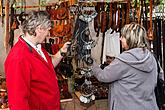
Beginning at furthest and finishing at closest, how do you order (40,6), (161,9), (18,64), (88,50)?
1. (161,9)
2. (40,6)
3. (88,50)
4. (18,64)

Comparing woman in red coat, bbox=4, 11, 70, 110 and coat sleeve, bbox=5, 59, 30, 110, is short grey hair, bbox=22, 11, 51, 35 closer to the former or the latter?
woman in red coat, bbox=4, 11, 70, 110

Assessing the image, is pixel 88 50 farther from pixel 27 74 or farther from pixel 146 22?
pixel 146 22

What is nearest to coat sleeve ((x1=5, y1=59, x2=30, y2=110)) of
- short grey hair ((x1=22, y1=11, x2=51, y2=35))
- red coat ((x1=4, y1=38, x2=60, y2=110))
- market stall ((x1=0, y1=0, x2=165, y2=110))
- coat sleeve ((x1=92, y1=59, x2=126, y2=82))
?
red coat ((x1=4, y1=38, x2=60, y2=110))

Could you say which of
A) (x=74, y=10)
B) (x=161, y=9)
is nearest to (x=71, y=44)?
(x=74, y=10)

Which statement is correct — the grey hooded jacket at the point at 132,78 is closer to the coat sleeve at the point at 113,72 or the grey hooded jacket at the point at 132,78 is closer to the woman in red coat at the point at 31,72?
the coat sleeve at the point at 113,72

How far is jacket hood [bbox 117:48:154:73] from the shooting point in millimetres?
1970

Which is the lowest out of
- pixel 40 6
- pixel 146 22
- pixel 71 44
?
pixel 71 44

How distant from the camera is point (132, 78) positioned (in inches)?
78.7

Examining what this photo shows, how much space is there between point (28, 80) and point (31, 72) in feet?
0.20

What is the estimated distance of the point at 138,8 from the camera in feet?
8.86

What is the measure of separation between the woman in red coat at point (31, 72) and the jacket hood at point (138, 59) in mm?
546

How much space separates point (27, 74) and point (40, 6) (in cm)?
100

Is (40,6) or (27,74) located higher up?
(40,6)

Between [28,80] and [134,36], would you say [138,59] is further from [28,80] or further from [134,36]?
[28,80]
